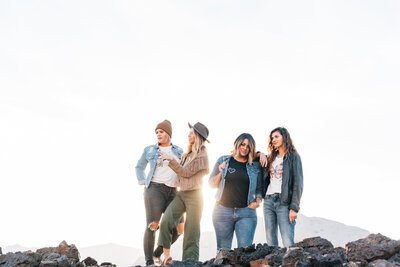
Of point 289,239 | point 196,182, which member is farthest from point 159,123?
point 289,239

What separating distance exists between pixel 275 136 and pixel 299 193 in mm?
965

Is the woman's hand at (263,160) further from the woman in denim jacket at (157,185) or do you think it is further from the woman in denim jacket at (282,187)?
the woman in denim jacket at (157,185)

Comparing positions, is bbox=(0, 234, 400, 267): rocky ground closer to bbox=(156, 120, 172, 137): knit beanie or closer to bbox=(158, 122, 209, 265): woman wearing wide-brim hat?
bbox=(158, 122, 209, 265): woman wearing wide-brim hat

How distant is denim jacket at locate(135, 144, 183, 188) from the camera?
7.22m

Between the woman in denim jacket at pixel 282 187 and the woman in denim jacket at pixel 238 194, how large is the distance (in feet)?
0.61

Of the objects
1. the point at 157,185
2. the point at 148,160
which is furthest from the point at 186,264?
the point at 148,160

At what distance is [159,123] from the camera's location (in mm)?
7504

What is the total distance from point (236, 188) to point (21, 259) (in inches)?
128

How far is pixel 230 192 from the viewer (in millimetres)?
6613

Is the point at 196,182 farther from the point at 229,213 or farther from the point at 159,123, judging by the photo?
the point at 159,123

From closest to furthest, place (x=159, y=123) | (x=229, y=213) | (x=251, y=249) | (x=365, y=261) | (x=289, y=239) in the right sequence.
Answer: (x=365, y=261) < (x=251, y=249) < (x=289, y=239) < (x=229, y=213) < (x=159, y=123)

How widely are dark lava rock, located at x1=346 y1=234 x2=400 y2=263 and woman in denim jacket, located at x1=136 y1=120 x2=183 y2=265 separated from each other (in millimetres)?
3043

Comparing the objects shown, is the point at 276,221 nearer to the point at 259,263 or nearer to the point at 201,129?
the point at 259,263

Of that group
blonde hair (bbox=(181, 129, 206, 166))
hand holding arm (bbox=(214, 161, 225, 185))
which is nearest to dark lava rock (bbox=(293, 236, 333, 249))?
hand holding arm (bbox=(214, 161, 225, 185))
